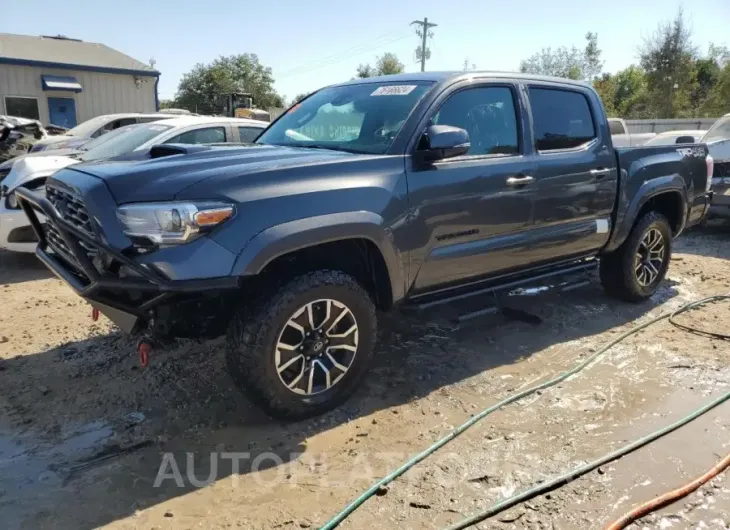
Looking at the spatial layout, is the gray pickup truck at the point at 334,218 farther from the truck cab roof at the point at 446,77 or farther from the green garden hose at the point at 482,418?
the green garden hose at the point at 482,418

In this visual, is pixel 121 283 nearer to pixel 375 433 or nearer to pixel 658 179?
pixel 375 433

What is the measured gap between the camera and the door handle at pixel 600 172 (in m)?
4.69

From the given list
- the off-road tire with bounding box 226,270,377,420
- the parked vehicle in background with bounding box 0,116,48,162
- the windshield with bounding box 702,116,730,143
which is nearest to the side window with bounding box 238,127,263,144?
the off-road tire with bounding box 226,270,377,420

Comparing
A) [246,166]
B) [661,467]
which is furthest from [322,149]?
[661,467]

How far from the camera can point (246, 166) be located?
310 cm

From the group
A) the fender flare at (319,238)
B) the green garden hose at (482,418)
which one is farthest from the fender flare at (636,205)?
the fender flare at (319,238)

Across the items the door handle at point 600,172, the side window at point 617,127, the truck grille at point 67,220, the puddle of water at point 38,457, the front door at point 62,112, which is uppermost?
the front door at point 62,112

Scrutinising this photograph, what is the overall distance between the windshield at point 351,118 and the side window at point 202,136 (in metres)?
2.54

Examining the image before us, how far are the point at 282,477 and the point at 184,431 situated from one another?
0.71 meters

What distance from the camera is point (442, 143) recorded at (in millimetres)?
3455

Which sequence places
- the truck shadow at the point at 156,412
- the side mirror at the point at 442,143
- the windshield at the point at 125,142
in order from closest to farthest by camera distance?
the truck shadow at the point at 156,412 < the side mirror at the point at 442,143 < the windshield at the point at 125,142

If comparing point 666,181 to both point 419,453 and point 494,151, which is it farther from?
point 419,453

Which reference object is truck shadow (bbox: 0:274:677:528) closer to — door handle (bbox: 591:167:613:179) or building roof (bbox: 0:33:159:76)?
door handle (bbox: 591:167:613:179)

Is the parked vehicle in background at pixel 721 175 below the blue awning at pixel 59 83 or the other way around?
below
